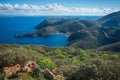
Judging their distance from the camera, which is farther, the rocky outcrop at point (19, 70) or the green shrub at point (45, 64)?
the green shrub at point (45, 64)

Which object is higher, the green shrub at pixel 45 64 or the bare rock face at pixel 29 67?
the bare rock face at pixel 29 67

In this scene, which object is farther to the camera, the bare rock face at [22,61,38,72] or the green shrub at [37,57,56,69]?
the green shrub at [37,57,56,69]

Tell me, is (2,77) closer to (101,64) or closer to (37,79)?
(37,79)

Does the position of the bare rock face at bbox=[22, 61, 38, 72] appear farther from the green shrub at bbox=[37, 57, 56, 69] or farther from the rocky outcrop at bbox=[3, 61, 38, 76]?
the green shrub at bbox=[37, 57, 56, 69]

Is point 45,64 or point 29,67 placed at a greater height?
point 29,67

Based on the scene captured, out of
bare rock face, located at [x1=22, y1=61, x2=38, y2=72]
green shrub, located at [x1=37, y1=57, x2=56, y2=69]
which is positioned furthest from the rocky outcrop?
green shrub, located at [x1=37, y1=57, x2=56, y2=69]

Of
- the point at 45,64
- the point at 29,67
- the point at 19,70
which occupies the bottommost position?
the point at 45,64

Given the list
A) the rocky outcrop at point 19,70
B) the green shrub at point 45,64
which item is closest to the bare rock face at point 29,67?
the rocky outcrop at point 19,70

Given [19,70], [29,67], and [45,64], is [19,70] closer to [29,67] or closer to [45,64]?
[29,67]

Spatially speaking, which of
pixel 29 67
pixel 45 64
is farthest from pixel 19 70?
pixel 45 64

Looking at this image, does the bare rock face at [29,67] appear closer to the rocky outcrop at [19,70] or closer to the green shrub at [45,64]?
the rocky outcrop at [19,70]

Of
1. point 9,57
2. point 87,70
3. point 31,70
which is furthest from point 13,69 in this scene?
point 87,70

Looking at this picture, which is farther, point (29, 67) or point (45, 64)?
point (45, 64)

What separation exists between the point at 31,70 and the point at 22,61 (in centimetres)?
502
